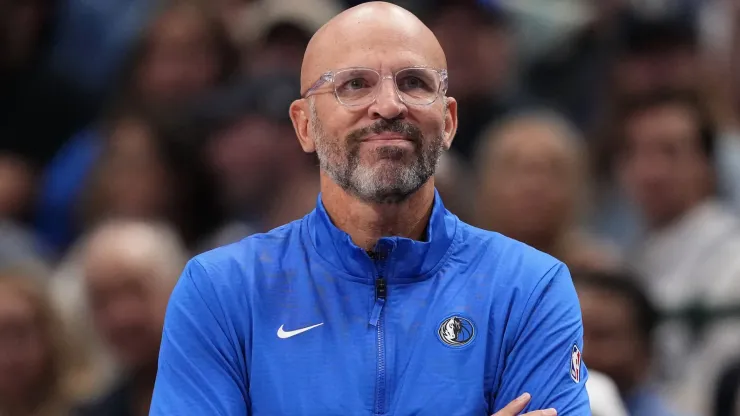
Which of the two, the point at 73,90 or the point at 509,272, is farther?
the point at 73,90

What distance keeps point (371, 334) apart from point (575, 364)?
0.53 meters

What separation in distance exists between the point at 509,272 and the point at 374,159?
0.46 m

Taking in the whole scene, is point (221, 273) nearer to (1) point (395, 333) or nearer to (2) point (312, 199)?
(1) point (395, 333)

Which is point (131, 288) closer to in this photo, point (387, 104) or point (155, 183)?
point (155, 183)

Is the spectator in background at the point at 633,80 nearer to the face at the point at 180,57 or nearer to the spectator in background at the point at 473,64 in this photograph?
the spectator in background at the point at 473,64

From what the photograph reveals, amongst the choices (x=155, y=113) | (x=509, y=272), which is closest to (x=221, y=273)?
(x=509, y=272)

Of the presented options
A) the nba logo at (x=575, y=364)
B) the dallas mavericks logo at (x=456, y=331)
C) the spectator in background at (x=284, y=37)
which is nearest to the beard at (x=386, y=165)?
the dallas mavericks logo at (x=456, y=331)

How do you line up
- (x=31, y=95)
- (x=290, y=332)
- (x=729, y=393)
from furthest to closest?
1. (x=31, y=95)
2. (x=729, y=393)
3. (x=290, y=332)

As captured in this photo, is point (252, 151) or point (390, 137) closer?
point (390, 137)

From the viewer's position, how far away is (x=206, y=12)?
8906 mm

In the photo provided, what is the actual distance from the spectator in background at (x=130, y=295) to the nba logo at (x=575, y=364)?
296 centimetres

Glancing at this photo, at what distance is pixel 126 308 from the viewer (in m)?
6.77

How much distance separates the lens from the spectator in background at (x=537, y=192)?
695 cm

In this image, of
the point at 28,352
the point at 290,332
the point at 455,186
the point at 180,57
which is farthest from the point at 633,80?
the point at 290,332
